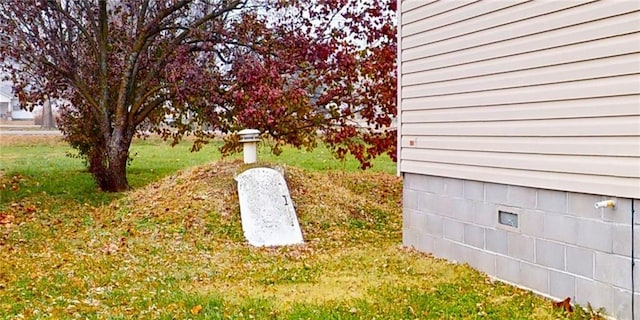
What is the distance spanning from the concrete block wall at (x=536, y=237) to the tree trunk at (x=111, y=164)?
5.67 meters

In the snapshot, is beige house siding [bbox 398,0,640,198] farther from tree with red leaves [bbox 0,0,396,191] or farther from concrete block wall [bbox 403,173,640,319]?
tree with red leaves [bbox 0,0,396,191]

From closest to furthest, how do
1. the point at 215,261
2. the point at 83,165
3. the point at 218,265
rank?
1. the point at 218,265
2. the point at 215,261
3. the point at 83,165

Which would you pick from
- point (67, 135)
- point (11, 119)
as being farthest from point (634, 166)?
point (11, 119)

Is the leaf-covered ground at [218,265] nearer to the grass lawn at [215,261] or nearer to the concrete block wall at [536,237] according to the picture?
the grass lawn at [215,261]

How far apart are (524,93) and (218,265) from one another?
9.64 feet

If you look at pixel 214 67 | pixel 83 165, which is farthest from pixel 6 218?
pixel 83 165

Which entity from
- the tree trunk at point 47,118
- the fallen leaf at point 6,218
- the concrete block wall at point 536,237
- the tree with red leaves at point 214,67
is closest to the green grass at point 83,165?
the tree with red leaves at point 214,67

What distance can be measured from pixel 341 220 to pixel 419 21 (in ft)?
9.56

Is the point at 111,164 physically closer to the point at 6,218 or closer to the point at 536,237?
the point at 6,218

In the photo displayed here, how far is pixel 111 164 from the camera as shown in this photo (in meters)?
9.81

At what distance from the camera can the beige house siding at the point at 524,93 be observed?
350cm

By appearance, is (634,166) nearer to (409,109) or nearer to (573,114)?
(573,114)

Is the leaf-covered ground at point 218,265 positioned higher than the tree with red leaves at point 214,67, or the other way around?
the tree with red leaves at point 214,67

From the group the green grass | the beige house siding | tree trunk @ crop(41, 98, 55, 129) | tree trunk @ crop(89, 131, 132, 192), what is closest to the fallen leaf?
the green grass
